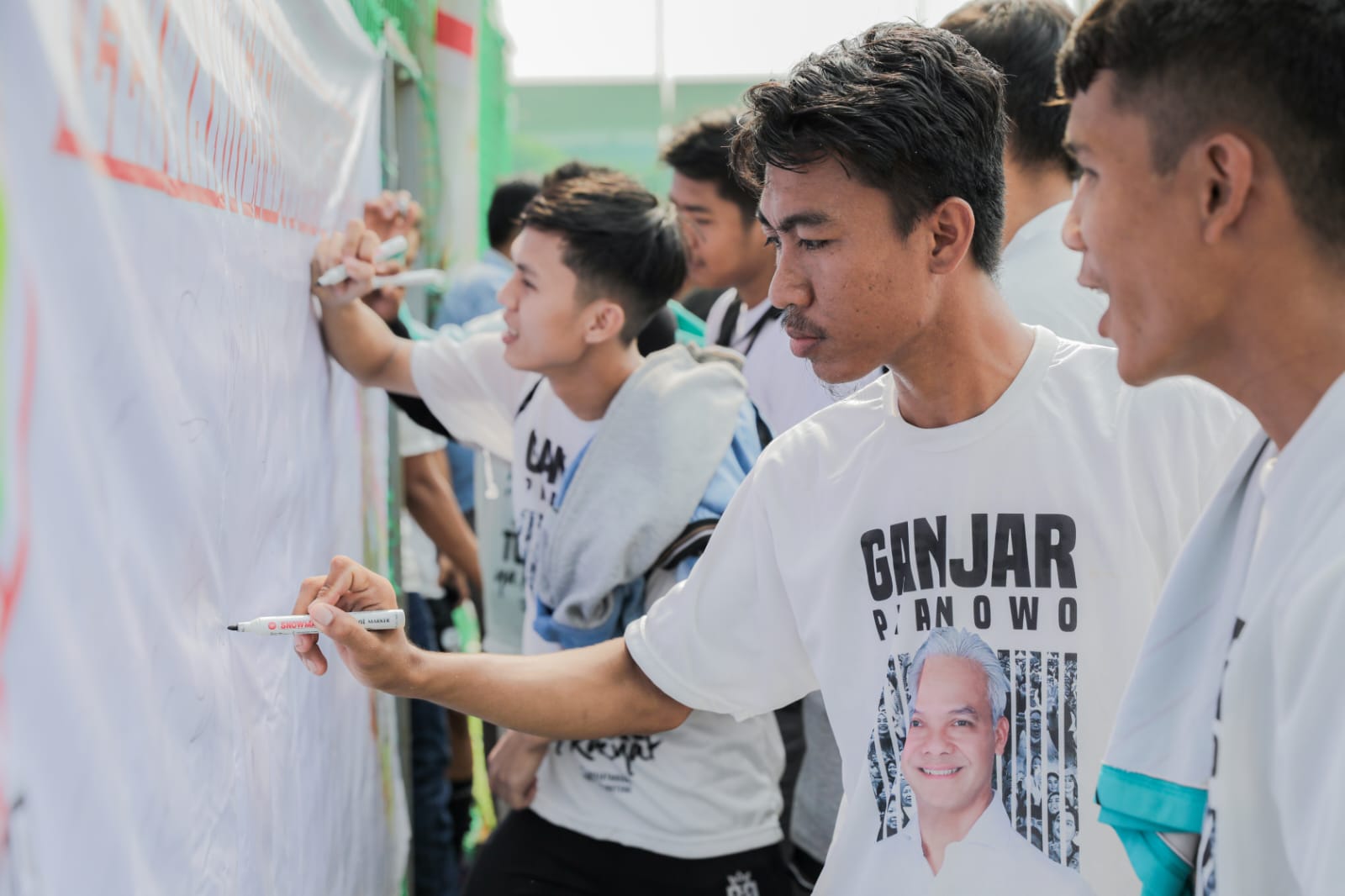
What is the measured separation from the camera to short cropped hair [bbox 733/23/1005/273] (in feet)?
4.84

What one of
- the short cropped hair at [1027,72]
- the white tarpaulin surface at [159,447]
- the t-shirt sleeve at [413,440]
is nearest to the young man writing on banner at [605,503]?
the white tarpaulin surface at [159,447]

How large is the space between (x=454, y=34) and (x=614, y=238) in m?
2.28

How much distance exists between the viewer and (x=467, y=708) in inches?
66.6

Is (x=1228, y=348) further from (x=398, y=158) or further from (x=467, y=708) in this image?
(x=398, y=158)

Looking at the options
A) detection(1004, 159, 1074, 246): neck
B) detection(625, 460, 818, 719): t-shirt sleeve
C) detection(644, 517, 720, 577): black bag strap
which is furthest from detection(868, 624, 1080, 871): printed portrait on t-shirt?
detection(1004, 159, 1074, 246): neck

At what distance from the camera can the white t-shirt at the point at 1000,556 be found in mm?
1377

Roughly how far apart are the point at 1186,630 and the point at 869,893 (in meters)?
0.61

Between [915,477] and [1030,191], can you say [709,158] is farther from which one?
[915,477]

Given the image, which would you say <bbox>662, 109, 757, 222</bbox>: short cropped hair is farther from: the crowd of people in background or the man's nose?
the man's nose

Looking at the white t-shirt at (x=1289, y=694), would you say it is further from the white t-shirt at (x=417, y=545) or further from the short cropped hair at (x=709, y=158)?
the white t-shirt at (x=417, y=545)

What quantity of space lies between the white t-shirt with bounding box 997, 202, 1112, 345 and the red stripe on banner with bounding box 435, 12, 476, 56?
9.47 ft

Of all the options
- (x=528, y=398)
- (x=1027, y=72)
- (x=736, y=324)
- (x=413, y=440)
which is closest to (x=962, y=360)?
(x=1027, y=72)

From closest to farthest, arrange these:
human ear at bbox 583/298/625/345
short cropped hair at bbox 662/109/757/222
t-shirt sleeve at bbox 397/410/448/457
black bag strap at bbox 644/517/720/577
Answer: black bag strap at bbox 644/517/720/577 → human ear at bbox 583/298/625/345 → short cropped hair at bbox 662/109/757/222 → t-shirt sleeve at bbox 397/410/448/457

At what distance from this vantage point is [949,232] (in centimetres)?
152
